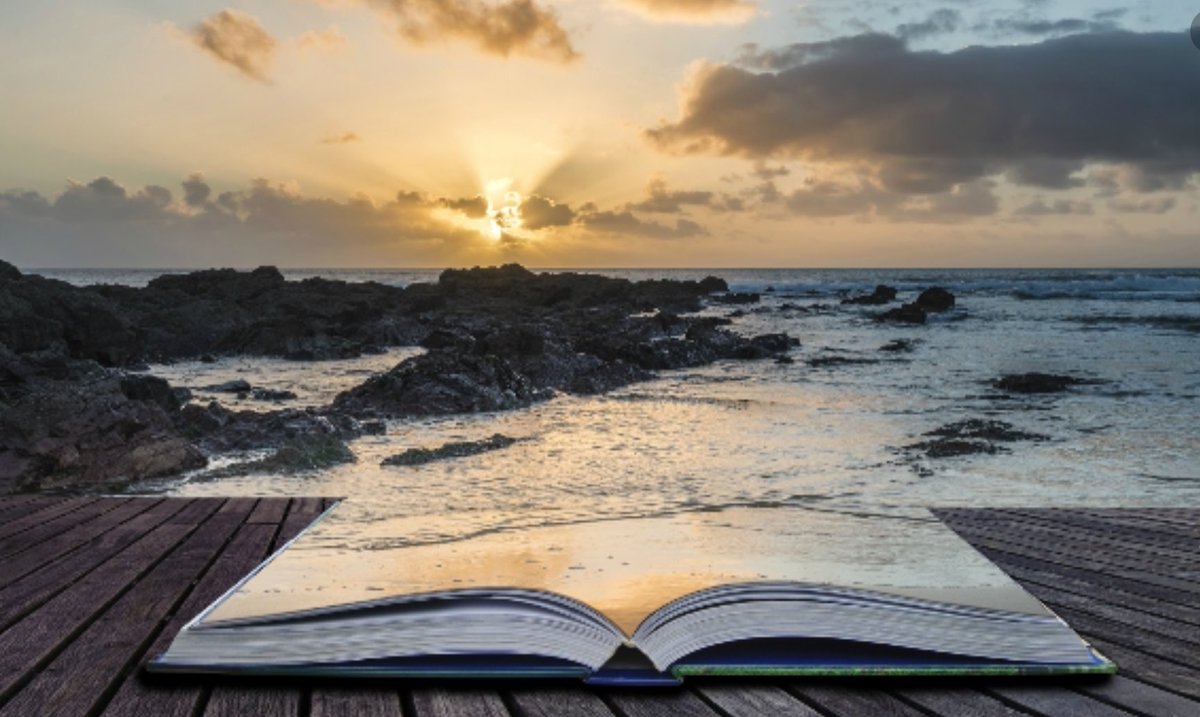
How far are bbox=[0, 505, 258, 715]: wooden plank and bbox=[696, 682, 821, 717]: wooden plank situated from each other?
1.13 m

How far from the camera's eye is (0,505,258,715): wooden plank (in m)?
1.75

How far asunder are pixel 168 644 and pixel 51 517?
1.99 m

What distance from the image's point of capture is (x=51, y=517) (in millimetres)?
3672

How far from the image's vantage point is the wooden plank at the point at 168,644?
5.50ft

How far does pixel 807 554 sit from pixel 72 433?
6.96 meters

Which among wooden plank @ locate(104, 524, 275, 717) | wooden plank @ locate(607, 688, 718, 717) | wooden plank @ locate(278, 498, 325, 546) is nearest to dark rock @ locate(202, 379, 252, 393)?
wooden plank @ locate(278, 498, 325, 546)

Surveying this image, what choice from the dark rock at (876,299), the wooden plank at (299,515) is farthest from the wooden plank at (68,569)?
the dark rock at (876,299)

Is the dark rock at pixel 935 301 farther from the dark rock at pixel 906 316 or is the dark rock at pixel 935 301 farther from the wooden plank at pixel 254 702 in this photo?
the wooden plank at pixel 254 702

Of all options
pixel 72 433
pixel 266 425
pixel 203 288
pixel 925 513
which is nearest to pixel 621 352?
pixel 266 425

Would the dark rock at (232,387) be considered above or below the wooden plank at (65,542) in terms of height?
below

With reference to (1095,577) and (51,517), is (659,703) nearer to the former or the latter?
(1095,577)

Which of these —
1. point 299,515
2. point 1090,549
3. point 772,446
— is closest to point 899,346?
point 772,446

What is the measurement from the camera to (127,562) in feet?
9.52

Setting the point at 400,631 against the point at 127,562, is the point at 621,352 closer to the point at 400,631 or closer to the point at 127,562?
the point at 127,562
